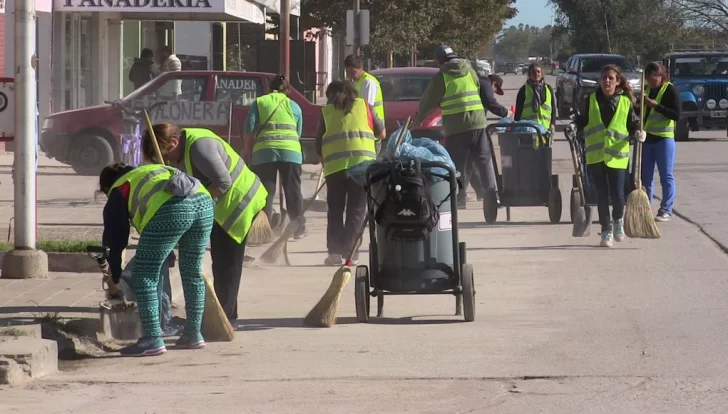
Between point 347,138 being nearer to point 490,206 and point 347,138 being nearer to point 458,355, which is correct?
point 490,206

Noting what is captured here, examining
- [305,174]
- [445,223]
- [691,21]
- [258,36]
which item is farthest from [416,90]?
[691,21]

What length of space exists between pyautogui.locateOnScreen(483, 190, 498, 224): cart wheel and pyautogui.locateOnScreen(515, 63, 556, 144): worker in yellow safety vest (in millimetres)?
2528

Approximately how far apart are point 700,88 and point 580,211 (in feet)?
55.4

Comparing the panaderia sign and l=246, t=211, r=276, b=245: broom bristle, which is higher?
the panaderia sign

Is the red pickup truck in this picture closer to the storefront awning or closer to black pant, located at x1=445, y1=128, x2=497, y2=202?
the storefront awning

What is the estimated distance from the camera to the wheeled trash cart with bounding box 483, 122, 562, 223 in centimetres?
1453

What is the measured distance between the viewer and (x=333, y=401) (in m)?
6.71

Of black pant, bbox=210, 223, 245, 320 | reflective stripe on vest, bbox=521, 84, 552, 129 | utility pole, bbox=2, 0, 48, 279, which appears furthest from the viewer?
reflective stripe on vest, bbox=521, 84, 552, 129

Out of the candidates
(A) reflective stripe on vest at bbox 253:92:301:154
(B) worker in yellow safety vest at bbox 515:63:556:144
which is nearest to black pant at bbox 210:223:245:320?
(A) reflective stripe on vest at bbox 253:92:301:154

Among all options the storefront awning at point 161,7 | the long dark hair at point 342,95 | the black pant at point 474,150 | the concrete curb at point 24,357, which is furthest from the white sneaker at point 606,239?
the storefront awning at point 161,7

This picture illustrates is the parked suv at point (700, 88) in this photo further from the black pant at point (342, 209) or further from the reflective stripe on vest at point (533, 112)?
the black pant at point (342, 209)

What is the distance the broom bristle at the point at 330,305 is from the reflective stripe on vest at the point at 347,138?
9.97 ft

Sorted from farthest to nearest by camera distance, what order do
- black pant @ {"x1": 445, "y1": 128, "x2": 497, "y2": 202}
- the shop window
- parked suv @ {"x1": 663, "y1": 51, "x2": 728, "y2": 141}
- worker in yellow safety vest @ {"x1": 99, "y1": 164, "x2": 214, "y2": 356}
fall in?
parked suv @ {"x1": 663, "y1": 51, "x2": 728, "y2": 141} → the shop window → black pant @ {"x1": 445, "y1": 128, "x2": 497, "y2": 202} → worker in yellow safety vest @ {"x1": 99, "y1": 164, "x2": 214, "y2": 356}

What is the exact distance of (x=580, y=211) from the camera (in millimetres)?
13391
